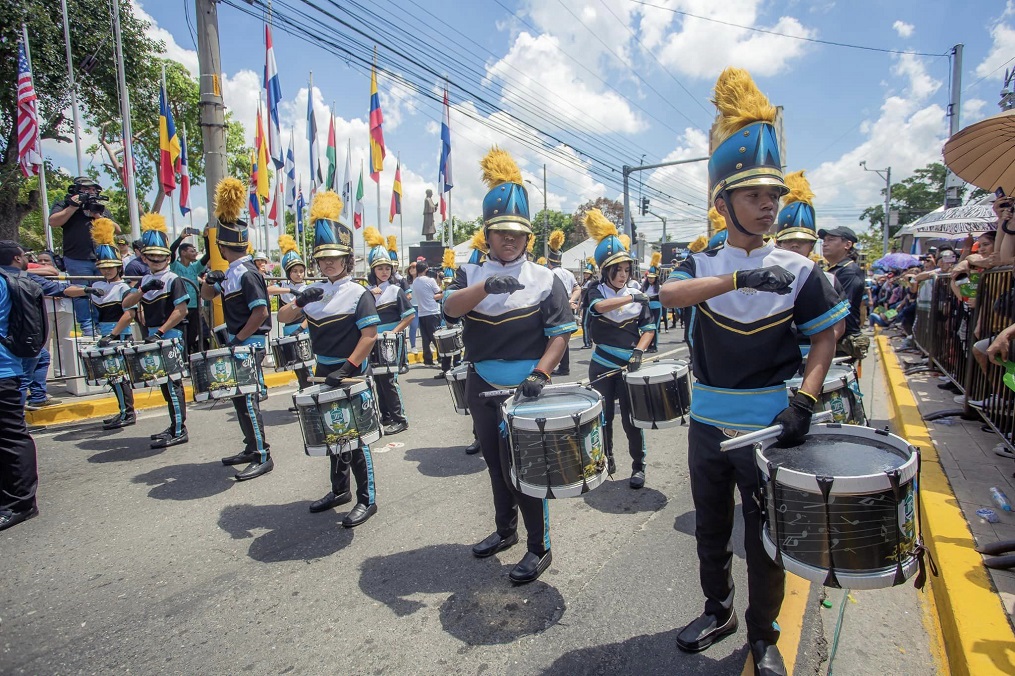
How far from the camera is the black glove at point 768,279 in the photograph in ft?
7.38

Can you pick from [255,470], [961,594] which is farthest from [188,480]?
[961,594]

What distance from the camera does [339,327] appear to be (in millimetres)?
4660

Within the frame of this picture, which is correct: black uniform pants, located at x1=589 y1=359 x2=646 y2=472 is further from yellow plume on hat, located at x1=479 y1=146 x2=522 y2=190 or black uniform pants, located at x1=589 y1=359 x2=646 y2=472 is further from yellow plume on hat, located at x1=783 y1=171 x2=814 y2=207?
yellow plume on hat, located at x1=783 y1=171 x2=814 y2=207

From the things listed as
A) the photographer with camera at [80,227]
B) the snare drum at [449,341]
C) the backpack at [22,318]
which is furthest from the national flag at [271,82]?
the backpack at [22,318]

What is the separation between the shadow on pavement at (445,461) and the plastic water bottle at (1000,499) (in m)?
4.08

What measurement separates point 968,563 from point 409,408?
6.58 m

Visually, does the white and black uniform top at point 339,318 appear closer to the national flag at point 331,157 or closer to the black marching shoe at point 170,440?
the black marching shoe at point 170,440

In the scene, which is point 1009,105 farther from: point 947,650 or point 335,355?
point 335,355

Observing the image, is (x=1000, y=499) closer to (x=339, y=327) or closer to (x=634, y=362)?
(x=634, y=362)

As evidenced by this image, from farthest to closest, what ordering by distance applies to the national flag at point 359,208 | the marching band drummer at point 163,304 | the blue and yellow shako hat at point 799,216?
the national flag at point 359,208, the marching band drummer at point 163,304, the blue and yellow shako hat at point 799,216

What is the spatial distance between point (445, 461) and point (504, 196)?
3.25 m

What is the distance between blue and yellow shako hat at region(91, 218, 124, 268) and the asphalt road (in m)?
4.60

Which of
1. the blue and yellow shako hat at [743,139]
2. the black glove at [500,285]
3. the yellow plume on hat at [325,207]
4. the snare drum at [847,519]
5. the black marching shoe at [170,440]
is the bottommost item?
the black marching shoe at [170,440]

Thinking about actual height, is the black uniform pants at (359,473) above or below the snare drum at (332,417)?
below
